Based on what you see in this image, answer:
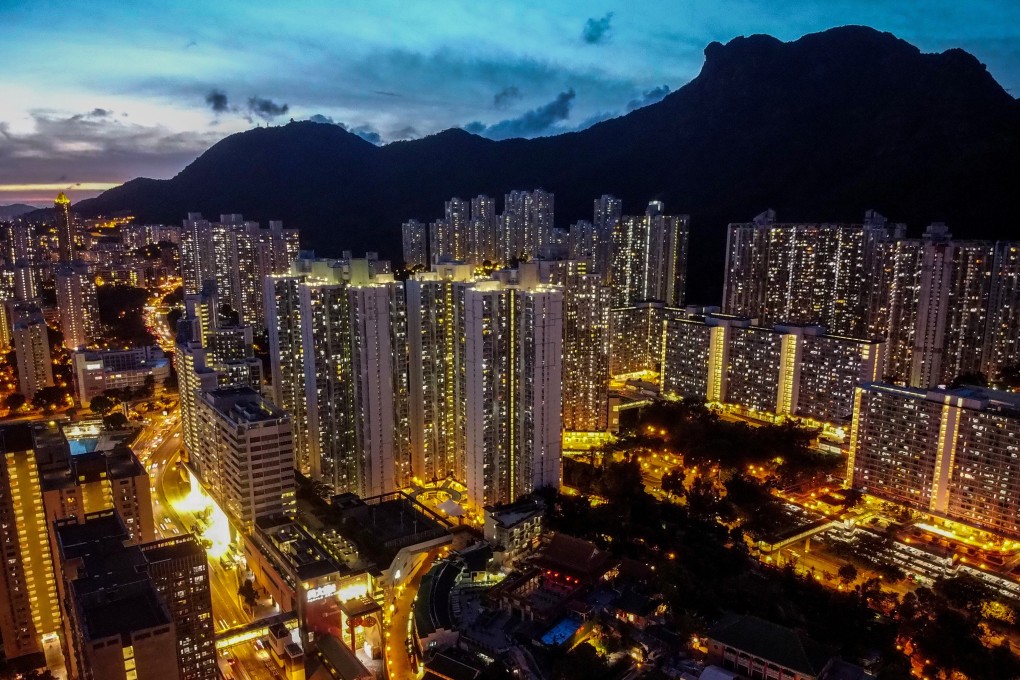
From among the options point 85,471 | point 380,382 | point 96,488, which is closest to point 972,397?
point 380,382

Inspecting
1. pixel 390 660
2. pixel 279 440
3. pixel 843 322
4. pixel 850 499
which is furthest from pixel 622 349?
pixel 390 660

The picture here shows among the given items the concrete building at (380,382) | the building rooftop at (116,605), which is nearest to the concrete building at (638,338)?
the concrete building at (380,382)

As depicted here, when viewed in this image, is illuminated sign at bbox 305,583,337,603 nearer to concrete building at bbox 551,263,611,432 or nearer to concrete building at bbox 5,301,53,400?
concrete building at bbox 551,263,611,432

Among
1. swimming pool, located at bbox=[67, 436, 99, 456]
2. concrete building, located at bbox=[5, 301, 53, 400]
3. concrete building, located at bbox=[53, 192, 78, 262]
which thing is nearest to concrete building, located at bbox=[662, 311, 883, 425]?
swimming pool, located at bbox=[67, 436, 99, 456]

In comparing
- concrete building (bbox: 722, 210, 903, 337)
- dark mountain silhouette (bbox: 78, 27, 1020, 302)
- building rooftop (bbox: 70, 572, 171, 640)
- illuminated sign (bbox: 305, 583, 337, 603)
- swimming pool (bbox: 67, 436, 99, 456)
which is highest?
dark mountain silhouette (bbox: 78, 27, 1020, 302)

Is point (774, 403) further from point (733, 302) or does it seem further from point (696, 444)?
point (733, 302)

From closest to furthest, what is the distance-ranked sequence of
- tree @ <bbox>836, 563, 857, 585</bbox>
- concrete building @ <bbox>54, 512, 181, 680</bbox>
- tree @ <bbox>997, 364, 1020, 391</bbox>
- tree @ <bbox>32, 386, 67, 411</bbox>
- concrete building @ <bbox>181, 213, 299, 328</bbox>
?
concrete building @ <bbox>54, 512, 181, 680</bbox> → tree @ <bbox>836, 563, 857, 585</bbox> → tree @ <bbox>997, 364, 1020, 391</bbox> → tree @ <bbox>32, 386, 67, 411</bbox> → concrete building @ <bbox>181, 213, 299, 328</bbox>

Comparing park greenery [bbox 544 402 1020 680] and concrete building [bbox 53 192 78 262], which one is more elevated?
concrete building [bbox 53 192 78 262]
